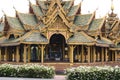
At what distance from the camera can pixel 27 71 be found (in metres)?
27.1

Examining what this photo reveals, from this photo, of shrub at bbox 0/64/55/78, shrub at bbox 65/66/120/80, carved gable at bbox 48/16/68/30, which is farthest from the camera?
carved gable at bbox 48/16/68/30

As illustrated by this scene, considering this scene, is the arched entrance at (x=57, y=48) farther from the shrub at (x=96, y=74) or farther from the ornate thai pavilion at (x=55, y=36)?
the shrub at (x=96, y=74)

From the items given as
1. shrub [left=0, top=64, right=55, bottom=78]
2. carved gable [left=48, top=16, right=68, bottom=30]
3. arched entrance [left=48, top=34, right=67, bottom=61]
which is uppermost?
carved gable [left=48, top=16, right=68, bottom=30]

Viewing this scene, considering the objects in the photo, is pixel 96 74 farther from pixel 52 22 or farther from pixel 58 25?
pixel 52 22

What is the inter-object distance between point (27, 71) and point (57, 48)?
15.9 meters

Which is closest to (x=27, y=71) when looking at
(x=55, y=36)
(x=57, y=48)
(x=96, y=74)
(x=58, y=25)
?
(x=96, y=74)

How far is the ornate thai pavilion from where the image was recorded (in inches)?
1529

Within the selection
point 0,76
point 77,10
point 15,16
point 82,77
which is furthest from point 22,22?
point 82,77

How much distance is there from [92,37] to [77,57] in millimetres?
3639

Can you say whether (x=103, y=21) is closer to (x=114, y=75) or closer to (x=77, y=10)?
(x=77, y=10)

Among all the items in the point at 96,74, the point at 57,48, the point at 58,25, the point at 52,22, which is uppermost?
the point at 52,22

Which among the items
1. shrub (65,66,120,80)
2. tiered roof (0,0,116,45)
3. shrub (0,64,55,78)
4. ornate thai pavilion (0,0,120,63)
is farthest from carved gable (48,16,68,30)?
shrub (65,66,120,80)

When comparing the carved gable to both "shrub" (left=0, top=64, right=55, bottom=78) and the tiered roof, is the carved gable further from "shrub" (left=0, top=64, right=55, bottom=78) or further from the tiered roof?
"shrub" (left=0, top=64, right=55, bottom=78)

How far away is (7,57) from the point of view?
141ft
